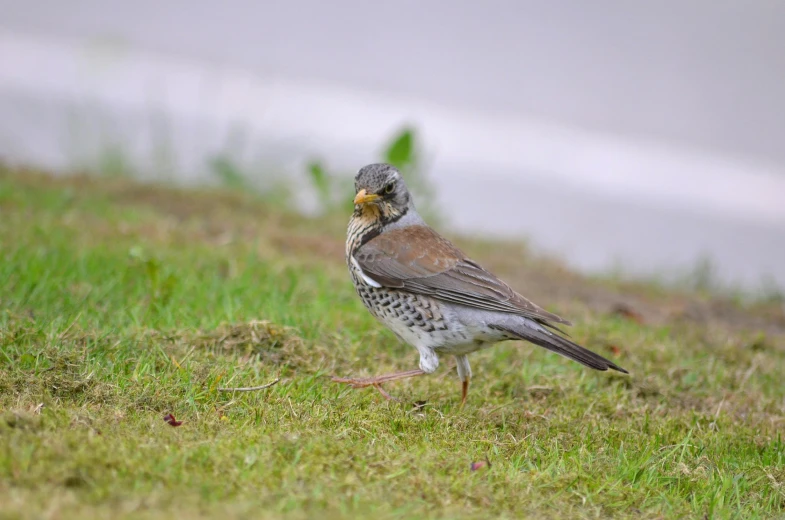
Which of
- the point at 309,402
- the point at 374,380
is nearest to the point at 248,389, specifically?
the point at 309,402

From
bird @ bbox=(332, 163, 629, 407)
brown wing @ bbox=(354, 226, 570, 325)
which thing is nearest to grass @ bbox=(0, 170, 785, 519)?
bird @ bbox=(332, 163, 629, 407)

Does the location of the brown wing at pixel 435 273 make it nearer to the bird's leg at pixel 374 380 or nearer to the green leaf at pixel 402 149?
the bird's leg at pixel 374 380

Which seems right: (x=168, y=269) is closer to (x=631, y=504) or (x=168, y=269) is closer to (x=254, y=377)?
(x=254, y=377)

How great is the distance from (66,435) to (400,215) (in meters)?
2.43

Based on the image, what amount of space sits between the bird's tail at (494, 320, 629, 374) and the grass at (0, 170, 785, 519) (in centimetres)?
39

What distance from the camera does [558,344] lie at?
4293 millimetres

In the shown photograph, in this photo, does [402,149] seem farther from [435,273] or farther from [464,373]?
[464,373]

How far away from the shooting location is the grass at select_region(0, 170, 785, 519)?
3.22m

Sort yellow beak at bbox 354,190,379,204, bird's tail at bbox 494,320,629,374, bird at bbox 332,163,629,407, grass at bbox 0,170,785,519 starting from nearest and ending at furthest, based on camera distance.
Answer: grass at bbox 0,170,785,519 < bird's tail at bbox 494,320,629,374 < bird at bbox 332,163,629,407 < yellow beak at bbox 354,190,379,204

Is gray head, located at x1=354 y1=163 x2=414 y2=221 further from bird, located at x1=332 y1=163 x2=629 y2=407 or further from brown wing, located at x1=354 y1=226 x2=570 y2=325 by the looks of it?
brown wing, located at x1=354 y1=226 x2=570 y2=325

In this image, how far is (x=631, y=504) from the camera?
3.68m

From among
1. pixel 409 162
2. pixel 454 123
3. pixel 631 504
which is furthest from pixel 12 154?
pixel 631 504

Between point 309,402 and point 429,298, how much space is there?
2.81 ft

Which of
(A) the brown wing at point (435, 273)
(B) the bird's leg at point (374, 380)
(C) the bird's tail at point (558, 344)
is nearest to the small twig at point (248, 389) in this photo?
(B) the bird's leg at point (374, 380)
